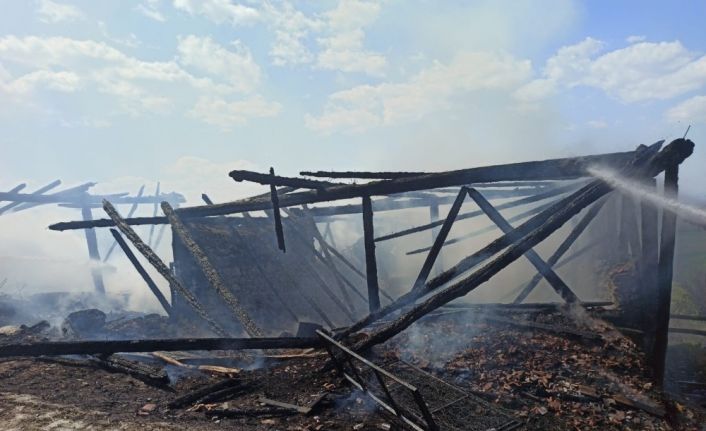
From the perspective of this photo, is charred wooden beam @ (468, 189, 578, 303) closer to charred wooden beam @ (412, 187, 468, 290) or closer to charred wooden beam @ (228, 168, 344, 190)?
charred wooden beam @ (412, 187, 468, 290)

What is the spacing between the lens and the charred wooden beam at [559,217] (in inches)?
190

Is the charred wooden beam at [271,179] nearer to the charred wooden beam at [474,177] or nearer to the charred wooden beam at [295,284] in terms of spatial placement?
the charred wooden beam at [474,177]

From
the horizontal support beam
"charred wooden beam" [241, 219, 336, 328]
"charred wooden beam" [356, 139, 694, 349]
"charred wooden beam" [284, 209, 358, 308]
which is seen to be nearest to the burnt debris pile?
"charred wooden beam" [356, 139, 694, 349]

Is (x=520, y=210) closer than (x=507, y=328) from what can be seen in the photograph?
No

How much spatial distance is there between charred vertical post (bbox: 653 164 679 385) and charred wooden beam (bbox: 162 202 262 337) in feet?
19.7

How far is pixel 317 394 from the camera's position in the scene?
5492mm

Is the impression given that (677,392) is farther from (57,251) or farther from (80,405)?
(57,251)

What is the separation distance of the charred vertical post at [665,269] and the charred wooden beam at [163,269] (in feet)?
21.9

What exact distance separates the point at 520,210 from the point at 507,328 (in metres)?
16.5

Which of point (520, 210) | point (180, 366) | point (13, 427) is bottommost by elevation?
point (180, 366)

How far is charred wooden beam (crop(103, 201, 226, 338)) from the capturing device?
26.7 ft

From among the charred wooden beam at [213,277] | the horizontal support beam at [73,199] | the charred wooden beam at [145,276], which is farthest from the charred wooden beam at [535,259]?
the horizontal support beam at [73,199]

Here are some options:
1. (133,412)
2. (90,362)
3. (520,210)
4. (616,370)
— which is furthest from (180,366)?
(520,210)

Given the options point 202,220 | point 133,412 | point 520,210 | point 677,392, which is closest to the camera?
point 133,412
